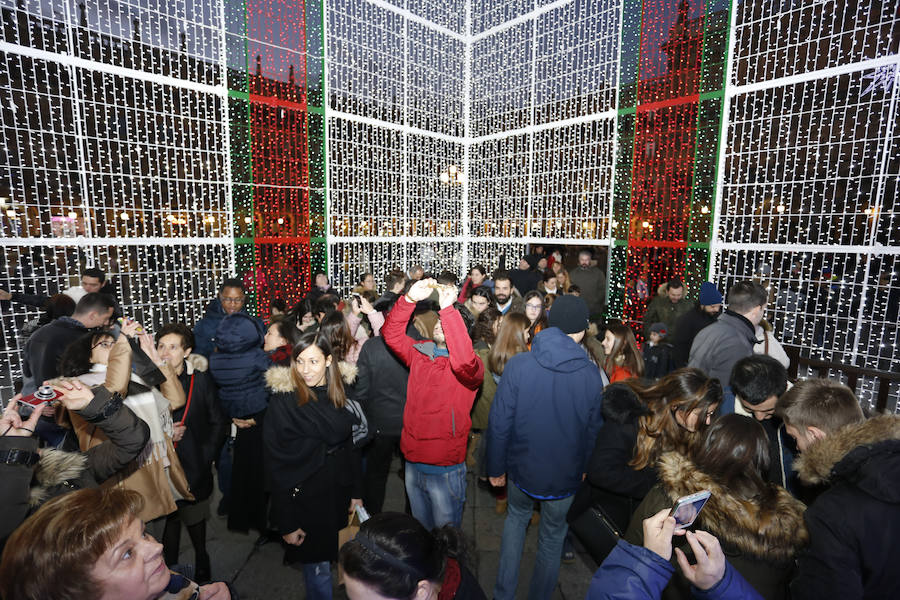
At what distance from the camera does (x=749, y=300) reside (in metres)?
3.68

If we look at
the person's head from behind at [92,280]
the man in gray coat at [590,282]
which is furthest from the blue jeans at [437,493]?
the man in gray coat at [590,282]

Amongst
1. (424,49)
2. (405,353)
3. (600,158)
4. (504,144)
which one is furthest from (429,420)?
(424,49)

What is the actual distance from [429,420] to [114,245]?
239 inches

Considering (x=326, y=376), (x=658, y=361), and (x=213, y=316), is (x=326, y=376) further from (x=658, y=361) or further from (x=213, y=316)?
(x=658, y=361)

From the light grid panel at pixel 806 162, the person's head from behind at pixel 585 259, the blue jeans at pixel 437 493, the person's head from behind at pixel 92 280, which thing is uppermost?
the light grid panel at pixel 806 162

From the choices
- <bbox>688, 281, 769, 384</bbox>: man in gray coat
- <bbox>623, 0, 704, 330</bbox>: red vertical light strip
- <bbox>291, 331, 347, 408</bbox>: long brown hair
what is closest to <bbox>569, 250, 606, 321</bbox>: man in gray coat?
<bbox>623, 0, 704, 330</bbox>: red vertical light strip

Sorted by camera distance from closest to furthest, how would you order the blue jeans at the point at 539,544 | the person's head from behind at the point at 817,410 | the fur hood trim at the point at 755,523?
the fur hood trim at the point at 755,523
the person's head from behind at the point at 817,410
the blue jeans at the point at 539,544

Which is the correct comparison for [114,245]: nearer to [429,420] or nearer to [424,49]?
[429,420]

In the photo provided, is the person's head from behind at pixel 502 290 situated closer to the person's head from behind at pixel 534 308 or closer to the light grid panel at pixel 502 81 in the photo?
the person's head from behind at pixel 534 308

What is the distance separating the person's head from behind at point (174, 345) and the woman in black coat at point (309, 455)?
0.95 metres

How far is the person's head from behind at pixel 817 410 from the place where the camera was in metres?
1.96

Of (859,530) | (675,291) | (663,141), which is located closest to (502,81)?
(663,141)

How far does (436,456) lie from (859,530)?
2080 millimetres

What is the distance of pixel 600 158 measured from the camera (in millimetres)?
8383
